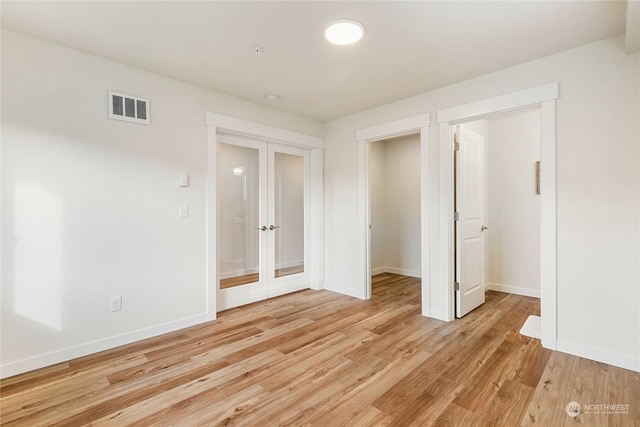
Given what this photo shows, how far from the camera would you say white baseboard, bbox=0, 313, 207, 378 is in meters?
2.16

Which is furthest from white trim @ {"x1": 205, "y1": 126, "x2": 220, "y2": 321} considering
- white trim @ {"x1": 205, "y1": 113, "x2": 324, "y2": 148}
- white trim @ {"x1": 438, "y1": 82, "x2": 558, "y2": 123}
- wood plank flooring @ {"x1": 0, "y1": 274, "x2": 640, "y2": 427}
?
white trim @ {"x1": 438, "y1": 82, "x2": 558, "y2": 123}

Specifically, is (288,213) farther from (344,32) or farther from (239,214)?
(344,32)

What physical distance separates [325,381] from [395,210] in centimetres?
396

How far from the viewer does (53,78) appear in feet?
7.62

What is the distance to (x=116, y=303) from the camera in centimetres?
259

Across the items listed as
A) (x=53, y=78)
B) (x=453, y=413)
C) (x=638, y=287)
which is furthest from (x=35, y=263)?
(x=638, y=287)

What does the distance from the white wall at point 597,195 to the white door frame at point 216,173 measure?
2533mm

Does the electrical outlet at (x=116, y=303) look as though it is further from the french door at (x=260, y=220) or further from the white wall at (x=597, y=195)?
the white wall at (x=597, y=195)

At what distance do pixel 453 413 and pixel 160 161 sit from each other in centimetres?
305

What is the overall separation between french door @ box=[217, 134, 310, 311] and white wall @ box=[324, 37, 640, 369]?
279 cm

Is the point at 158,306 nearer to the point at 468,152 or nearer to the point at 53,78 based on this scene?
the point at 53,78

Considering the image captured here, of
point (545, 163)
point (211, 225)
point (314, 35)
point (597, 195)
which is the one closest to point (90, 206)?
point (211, 225)

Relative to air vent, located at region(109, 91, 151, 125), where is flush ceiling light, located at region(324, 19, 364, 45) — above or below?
above

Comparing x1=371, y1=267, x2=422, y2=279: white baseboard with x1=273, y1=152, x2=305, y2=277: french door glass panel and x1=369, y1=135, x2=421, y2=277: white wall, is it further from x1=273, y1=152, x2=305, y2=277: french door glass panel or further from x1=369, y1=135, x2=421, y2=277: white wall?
x1=273, y1=152, x2=305, y2=277: french door glass panel
